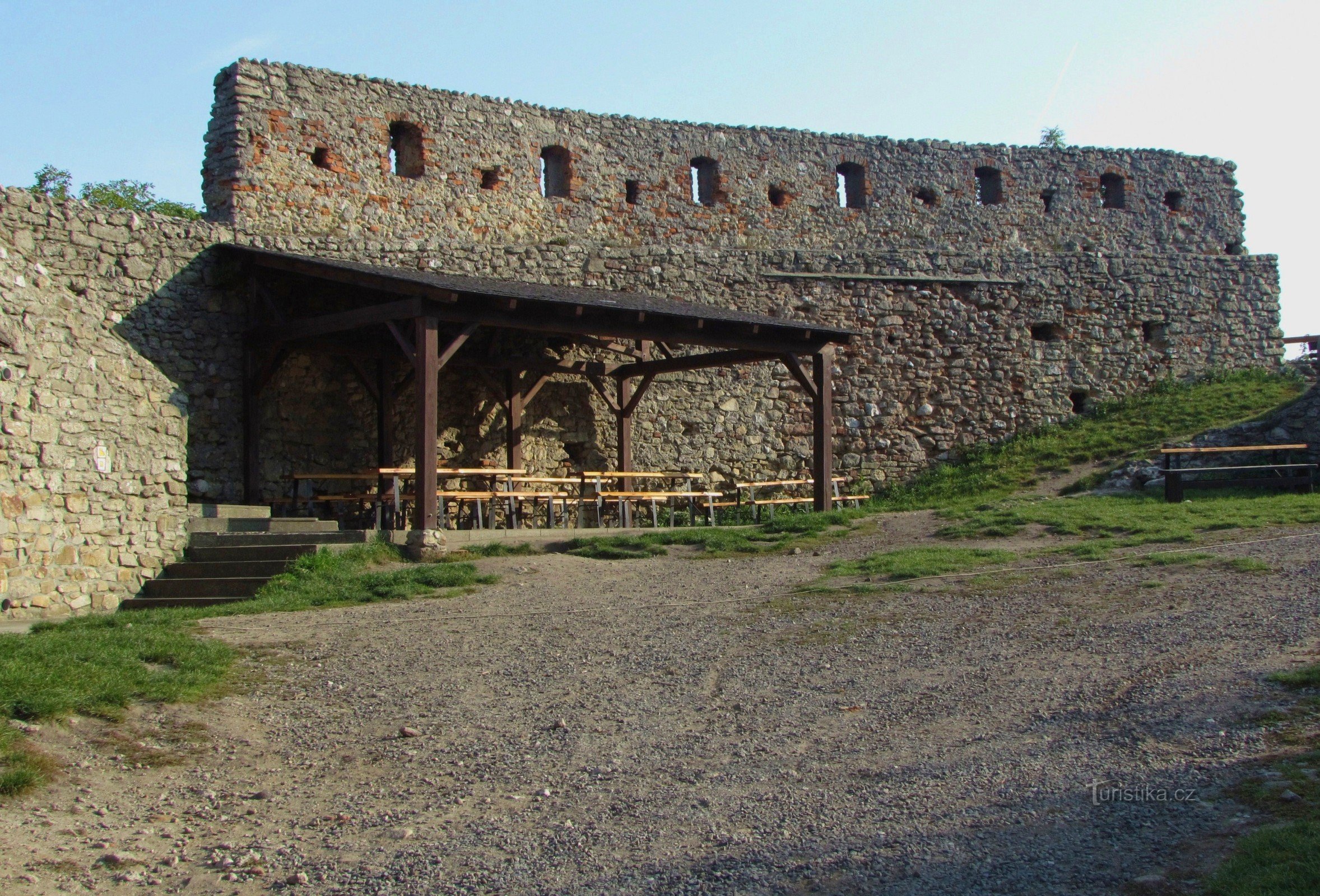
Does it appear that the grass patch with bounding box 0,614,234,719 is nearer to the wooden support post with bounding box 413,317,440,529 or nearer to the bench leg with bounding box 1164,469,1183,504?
the wooden support post with bounding box 413,317,440,529

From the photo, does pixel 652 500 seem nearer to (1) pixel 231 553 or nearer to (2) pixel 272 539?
(2) pixel 272 539

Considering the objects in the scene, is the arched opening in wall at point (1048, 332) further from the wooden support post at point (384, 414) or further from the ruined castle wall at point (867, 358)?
the wooden support post at point (384, 414)

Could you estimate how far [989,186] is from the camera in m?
22.9

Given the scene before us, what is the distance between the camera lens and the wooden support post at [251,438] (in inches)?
598

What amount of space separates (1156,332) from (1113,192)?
127 inches

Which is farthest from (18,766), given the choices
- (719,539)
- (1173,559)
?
(719,539)

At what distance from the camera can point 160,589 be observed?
11383 millimetres

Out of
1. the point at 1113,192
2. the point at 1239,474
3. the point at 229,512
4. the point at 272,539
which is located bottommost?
the point at 272,539

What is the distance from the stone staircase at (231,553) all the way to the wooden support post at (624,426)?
5.18 m

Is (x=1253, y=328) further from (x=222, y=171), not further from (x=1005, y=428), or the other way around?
(x=222, y=171)

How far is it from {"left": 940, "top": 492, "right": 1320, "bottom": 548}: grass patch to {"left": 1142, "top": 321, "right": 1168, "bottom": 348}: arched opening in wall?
22.5 feet

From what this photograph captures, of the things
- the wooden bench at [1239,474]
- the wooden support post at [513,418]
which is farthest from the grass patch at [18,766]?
the wooden bench at [1239,474]

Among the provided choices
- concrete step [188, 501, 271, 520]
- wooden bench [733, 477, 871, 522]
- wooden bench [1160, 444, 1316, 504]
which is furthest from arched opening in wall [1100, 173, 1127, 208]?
concrete step [188, 501, 271, 520]

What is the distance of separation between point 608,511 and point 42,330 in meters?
8.58
